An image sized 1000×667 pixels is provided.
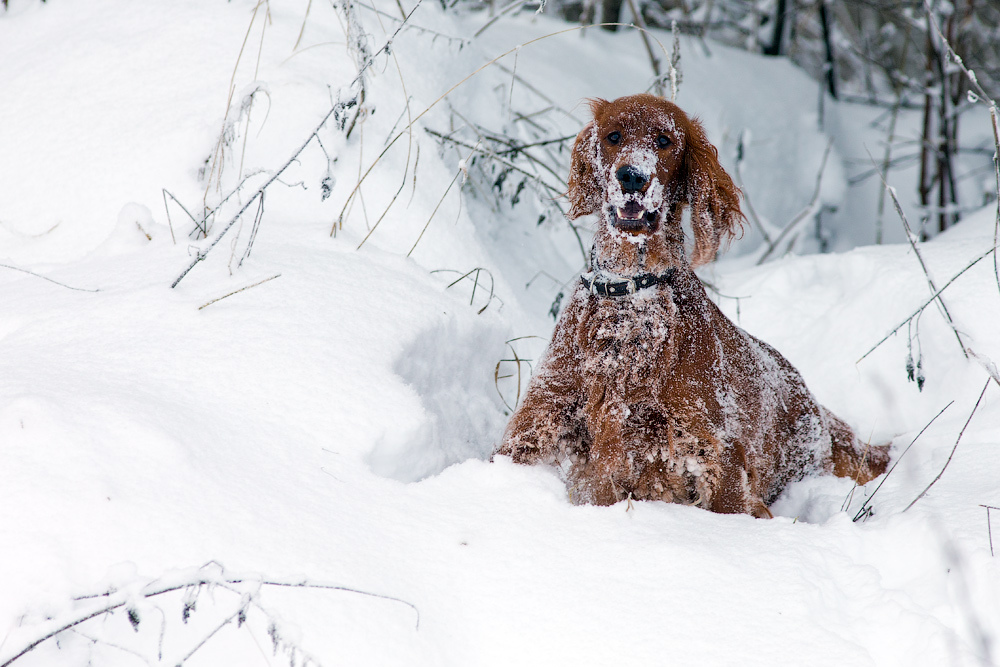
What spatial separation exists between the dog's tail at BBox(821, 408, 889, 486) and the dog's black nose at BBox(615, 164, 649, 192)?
111cm

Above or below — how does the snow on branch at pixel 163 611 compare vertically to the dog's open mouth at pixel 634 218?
below

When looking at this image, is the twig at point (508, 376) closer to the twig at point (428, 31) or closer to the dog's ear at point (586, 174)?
the dog's ear at point (586, 174)

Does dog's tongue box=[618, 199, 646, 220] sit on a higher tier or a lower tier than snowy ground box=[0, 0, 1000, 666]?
higher

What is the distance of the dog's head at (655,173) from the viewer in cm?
195

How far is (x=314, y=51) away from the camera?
3152mm

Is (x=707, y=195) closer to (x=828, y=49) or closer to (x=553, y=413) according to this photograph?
(x=553, y=413)

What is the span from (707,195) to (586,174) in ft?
1.07

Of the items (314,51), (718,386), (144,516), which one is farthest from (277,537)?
(314,51)

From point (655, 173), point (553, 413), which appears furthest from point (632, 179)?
point (553, 413)

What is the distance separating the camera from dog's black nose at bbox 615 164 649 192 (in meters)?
1.93

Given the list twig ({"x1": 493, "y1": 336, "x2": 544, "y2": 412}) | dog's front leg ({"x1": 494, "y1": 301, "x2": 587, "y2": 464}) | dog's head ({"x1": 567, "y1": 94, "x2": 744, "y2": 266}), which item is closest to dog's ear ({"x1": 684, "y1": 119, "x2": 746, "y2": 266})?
dog's head ({"x1": 567, "y1": 94, "x2": 744, "y2": 266})

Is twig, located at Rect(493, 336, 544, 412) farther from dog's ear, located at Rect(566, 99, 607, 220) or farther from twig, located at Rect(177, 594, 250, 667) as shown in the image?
twig, located at Rect(177, 594, 250, 667)

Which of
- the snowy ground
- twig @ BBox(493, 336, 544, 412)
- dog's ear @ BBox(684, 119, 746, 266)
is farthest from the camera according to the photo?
twig @ BBox(493, 336, 544, 412)

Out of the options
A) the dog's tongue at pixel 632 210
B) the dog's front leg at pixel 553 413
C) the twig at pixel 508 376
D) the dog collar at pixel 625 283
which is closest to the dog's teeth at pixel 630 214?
the dog's tongue at pixel 632 210
